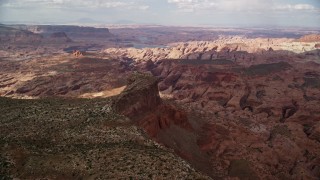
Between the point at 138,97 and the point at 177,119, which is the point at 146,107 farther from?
the point at 177,119

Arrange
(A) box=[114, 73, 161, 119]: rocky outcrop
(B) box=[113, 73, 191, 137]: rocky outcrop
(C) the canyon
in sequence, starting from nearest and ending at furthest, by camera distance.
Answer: (C) the canyon
(A) box=[114, 73, 161, 119]: rocky outcrop
(B) box=[113, 73, 191, 137]: rocky outcrop

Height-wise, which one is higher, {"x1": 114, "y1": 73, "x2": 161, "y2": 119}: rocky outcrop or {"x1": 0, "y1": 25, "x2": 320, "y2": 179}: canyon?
{"x1": 114, "y1": 73, "x2": 161, "y2": 119}: rocky outcrop

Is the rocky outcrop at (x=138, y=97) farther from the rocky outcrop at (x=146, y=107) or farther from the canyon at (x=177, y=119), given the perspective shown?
the canyon at (x=177, y=119)

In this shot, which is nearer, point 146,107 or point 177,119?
point 146,107

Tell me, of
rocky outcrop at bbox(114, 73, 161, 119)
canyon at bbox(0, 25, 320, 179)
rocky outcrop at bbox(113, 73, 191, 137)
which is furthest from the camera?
rocky outcrop at bbox(113, 73, 191, 137)

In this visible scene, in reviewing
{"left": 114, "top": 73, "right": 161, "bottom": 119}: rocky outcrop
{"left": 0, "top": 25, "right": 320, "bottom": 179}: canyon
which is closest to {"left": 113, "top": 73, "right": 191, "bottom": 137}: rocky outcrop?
{"left": 114, "top": 73, "right": 161, "bottom": 119}: rocky outcrop

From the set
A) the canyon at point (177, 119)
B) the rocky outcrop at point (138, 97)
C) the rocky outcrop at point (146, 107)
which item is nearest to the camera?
the canyon at point (177, 119)

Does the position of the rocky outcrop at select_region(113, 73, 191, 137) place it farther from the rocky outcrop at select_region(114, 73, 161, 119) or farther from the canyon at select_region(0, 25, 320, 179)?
the canyon at select_region(0, 25, 320, 179)

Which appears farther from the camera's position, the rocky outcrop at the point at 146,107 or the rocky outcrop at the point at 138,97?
the rocky outcrop at the point at 146,107

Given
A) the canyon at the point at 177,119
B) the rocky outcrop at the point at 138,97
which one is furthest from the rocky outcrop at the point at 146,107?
the canyon at the point at 177,119

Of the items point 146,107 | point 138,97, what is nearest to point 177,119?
point 146,107

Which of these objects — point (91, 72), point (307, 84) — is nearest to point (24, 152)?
point (307, 84)
